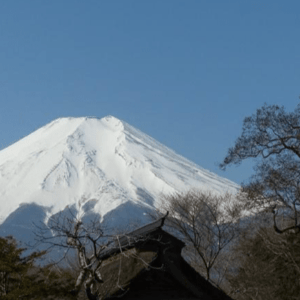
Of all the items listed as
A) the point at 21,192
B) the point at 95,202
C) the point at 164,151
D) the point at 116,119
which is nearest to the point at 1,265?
the point at 95,202

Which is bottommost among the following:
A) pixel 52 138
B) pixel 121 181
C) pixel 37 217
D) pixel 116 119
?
pixel 37 217

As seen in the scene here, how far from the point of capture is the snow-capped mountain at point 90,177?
141500 millimetres

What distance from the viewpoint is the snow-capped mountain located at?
14150cm

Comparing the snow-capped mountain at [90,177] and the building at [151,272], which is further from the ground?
the snow-capped mountain at [90,177]

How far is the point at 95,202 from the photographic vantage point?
142375 millimetres

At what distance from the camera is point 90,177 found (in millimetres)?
151000

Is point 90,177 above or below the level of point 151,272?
above

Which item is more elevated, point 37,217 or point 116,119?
point 116,119

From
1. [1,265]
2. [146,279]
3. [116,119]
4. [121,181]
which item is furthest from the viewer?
[116,119]

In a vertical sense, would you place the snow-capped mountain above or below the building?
above

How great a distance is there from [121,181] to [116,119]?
42240 millimetres

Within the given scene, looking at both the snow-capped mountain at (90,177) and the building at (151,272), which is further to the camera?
the snow-capped mountain at (90,177)

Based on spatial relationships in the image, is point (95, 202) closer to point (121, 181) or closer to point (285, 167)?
point (121, 181)

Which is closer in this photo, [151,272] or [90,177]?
[151,272]
